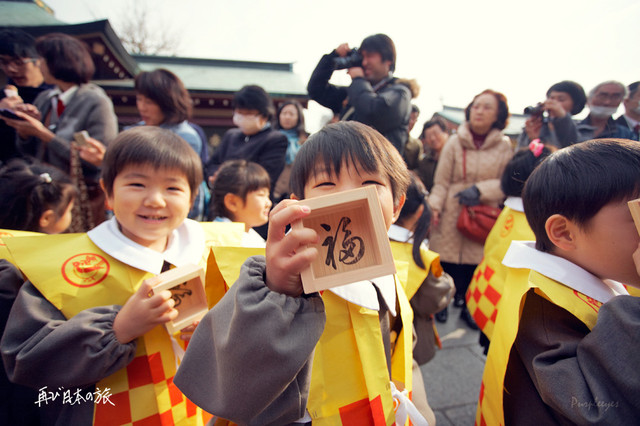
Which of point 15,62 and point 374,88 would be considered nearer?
point 15,62

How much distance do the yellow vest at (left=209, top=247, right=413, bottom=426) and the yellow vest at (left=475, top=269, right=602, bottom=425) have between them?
0.44 m

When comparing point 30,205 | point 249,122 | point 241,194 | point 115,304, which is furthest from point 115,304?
point 249,122

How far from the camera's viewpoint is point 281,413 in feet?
2.69

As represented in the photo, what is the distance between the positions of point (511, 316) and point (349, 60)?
2.36m

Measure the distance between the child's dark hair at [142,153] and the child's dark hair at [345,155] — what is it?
0.63 meters

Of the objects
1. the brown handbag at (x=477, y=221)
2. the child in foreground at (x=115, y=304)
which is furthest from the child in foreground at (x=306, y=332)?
the brown handbag at (x=477, y=221)

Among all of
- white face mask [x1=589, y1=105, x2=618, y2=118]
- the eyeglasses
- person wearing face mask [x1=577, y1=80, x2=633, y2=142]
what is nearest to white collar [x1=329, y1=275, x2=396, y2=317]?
person wearing face mask [x1=577, y1=80, x2=633, y2=142]

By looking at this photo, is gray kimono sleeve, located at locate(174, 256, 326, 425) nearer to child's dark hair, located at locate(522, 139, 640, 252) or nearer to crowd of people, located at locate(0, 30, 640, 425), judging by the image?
crowd of people, located at locate(0, 30, 640, 425)

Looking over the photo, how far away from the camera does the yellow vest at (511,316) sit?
3.31 ft

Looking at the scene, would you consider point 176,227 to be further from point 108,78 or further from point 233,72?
point 233,72

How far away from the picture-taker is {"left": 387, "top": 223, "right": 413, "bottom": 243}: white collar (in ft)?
6.59

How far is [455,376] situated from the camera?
2.58 meters

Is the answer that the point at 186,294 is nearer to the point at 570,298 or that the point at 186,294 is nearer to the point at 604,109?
the point at 570,298

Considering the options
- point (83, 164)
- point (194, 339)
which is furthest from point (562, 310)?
point (83, 164)
